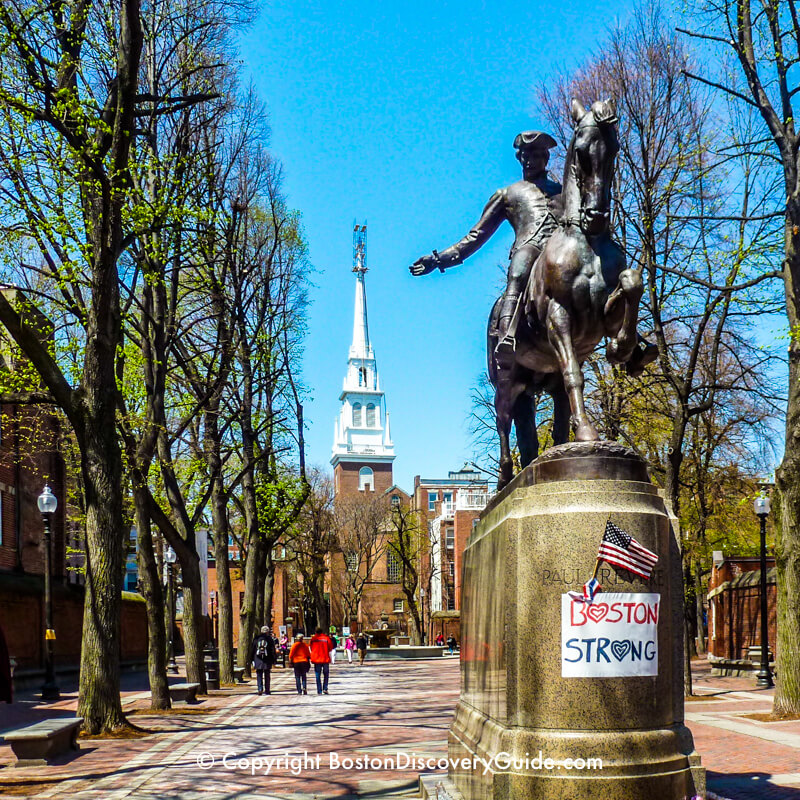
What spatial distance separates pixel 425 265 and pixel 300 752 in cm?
696

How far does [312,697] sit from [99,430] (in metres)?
12.0

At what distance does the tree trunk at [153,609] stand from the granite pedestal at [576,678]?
494 inches

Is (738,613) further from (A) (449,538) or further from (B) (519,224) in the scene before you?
(A) (449,538)

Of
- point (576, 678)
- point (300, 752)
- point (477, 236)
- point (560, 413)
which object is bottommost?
point (300, 752)

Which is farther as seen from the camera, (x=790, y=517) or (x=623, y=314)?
(x=790, y=517)

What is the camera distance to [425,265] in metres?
9.46

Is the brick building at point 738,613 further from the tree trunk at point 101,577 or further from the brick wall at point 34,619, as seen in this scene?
the brick wall at point 34,619

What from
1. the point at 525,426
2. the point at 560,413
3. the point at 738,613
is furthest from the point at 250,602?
the point at 560,413

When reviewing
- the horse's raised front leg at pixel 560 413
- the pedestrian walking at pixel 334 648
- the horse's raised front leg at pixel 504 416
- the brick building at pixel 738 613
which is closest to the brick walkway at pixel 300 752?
the horse's raised front leg at pixel 504 416

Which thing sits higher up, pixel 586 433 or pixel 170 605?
pixel 586 433

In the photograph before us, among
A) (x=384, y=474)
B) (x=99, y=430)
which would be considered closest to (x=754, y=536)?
(x=99, y=430)

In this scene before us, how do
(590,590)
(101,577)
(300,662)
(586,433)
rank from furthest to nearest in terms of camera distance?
(300,662) → (101,577) → (586,433) → (590,590)

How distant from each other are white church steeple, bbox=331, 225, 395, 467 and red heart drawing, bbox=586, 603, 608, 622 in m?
116

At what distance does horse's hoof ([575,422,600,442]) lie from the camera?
7.14 m
